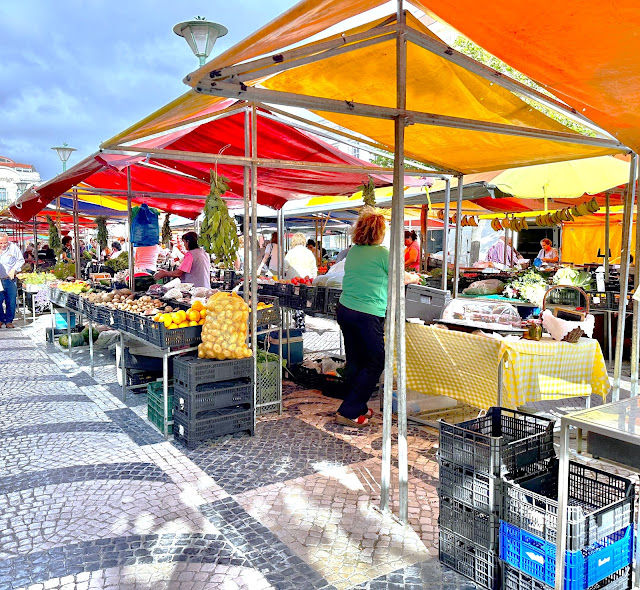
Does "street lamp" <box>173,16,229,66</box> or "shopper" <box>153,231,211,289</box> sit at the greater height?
"street lamp" <box>173,16,229,66</box>

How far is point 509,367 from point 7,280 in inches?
466

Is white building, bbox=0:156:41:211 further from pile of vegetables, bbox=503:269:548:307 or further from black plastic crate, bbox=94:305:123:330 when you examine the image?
pile of vegetables, bbox=503:269:548:307

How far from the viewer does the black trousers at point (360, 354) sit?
5281mm

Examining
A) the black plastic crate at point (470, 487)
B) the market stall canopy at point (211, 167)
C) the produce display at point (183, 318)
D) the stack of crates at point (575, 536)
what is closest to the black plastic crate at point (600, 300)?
the market stall canopy at point (211, 167)

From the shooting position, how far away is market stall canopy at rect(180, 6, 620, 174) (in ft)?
10.2

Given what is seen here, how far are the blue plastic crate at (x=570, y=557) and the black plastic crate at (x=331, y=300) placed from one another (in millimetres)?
3886

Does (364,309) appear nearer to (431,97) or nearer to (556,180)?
(431,97)

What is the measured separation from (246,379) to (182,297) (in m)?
1.99

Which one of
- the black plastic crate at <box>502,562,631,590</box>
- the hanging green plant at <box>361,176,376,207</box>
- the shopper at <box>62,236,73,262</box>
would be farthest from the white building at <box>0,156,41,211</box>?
the black plastic crate at <box>502,562,631,590</box>

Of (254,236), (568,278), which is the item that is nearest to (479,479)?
(254,236)

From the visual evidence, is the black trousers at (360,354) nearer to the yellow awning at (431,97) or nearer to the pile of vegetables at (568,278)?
the yellow awning at (431,97)

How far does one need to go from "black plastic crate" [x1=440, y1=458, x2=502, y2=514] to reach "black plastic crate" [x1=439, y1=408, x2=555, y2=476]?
0.04m

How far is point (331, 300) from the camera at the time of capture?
649 cm

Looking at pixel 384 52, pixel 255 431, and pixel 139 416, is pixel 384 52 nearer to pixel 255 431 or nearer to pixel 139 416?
pixel 255 431
